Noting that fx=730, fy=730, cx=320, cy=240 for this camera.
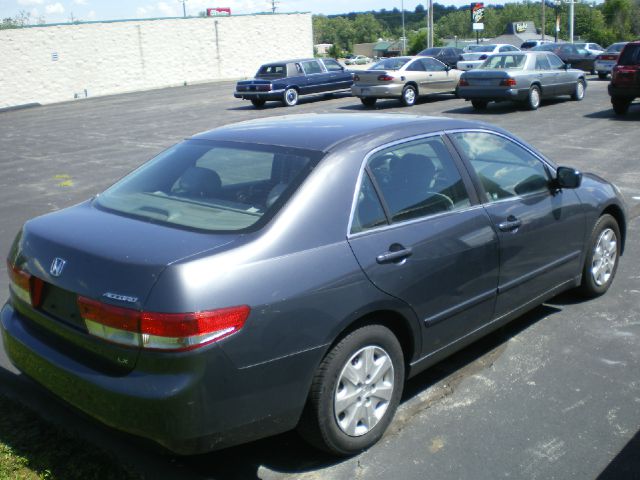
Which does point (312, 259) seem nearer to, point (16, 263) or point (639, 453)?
point (16, 263)

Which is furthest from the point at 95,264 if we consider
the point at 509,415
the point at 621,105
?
the point at 621,105

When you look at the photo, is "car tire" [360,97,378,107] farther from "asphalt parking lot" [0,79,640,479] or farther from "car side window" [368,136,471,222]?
"car side window" [368,136,471,222]

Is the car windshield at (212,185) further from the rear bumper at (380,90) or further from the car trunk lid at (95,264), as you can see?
the rear bumper at (380,90)

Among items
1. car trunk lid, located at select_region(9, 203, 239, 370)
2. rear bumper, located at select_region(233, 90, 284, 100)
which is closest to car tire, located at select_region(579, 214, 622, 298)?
car trunk lid, located at select_region(9, 203, 239, 370)

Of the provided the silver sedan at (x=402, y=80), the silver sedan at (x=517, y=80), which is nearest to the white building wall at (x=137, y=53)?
the silver sedan at (x=402, y=80)

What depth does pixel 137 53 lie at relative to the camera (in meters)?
41.8

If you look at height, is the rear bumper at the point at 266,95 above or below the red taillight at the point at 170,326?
below

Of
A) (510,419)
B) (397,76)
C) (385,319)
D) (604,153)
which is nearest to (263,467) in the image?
(385,319)

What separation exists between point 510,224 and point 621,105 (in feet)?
50.4

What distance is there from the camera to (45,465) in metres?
3.59

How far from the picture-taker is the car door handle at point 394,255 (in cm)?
363

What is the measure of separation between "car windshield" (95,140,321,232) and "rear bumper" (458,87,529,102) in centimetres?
1641

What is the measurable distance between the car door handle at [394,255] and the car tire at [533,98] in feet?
57.1

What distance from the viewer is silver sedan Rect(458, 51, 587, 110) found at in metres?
19.6
